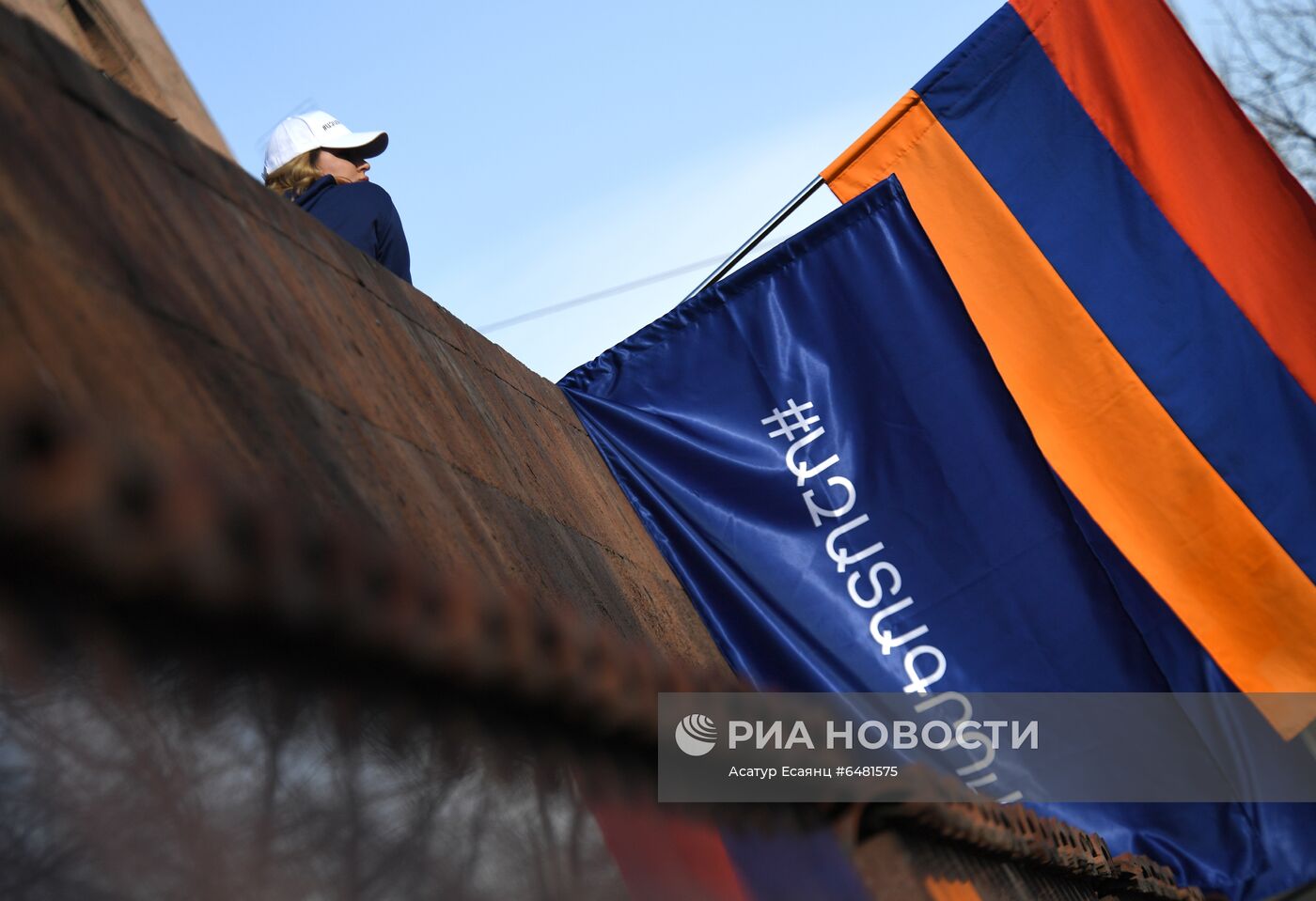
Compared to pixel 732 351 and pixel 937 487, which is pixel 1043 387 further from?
pixel 732 351

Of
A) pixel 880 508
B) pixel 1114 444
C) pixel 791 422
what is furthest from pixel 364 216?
pixel 1114 444

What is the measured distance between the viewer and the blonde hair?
407 centimetres

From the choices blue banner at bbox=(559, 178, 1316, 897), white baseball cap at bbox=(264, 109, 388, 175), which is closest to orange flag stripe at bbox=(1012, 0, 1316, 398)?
blue banner at bbox=(559, 178, 1316, 897)

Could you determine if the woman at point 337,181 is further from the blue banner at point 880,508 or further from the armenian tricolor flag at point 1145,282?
the armenian tricolor flag at point 1145,282

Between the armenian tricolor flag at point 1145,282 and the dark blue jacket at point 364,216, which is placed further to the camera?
the armenian tricolor flag at point 1145,282

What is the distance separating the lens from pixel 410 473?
227 centimetres

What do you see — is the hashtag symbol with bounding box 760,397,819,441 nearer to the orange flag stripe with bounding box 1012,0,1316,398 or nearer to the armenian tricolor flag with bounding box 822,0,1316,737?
the armenian tricolor flag with bounding box 822,0,1316,737

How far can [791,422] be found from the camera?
467cm

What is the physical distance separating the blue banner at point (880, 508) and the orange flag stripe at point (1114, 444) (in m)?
0.07

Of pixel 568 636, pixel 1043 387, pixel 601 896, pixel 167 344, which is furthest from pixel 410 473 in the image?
pixel 1043 387

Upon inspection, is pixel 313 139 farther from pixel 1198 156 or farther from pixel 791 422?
pixel 1198 156

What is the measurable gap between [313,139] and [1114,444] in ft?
8.82

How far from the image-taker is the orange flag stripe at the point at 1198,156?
14.5ft

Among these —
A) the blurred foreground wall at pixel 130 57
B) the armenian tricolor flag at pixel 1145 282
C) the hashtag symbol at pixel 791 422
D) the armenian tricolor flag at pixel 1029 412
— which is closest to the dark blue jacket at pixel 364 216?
the armenian tricolor flag at pixel 1029 412
